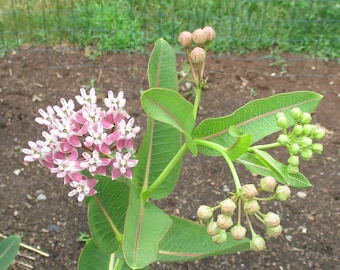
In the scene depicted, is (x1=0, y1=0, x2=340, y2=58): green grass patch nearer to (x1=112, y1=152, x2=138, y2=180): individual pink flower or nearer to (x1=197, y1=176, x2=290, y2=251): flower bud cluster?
(x1=112, y1=152, x2=138, y2=180): individual pink flower

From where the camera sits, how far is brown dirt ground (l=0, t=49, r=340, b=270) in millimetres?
1856

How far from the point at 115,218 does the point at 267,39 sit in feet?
5.49

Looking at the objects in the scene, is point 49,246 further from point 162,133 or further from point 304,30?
point 304,30

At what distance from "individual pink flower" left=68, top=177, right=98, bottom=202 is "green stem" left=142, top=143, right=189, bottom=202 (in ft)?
0.35

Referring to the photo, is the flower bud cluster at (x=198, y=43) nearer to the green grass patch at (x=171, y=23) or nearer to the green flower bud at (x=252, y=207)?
the green flower bud at (x=252, y=207)

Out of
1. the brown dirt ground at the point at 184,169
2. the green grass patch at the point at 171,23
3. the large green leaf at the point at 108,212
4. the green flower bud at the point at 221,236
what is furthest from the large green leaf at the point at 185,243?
the green grass patch at the point at 171,23

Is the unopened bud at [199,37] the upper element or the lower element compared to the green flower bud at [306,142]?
upper

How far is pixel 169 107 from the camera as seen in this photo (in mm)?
980

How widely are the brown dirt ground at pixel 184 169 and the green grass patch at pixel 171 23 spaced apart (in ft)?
0.29

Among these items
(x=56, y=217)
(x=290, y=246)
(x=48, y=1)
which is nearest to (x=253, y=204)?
(x=290, y=246)

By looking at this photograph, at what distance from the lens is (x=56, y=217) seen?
6.34ft

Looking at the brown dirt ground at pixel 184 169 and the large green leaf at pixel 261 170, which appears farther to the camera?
the brown dirt ground at pixel 184 169

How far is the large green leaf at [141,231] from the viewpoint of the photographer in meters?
1.02

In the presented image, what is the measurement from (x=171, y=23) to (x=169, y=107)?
1815mm
